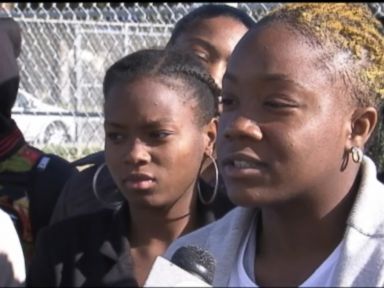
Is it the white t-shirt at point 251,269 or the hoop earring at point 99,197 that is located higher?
the white t-shirt at point 251,269

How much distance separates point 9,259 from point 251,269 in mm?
812

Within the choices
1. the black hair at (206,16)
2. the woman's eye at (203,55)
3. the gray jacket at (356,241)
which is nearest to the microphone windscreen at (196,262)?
the gray jacket at (356,241)

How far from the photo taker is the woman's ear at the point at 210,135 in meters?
3.00

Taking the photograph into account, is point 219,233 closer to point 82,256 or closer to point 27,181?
point 82,256

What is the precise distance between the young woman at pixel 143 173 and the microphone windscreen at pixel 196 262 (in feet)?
1.96

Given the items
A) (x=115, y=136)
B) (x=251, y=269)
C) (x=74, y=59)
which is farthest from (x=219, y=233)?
(x=74, y=59)

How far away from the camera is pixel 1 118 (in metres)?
3.74

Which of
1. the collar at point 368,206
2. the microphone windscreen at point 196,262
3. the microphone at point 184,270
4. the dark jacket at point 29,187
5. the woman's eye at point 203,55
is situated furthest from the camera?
the woman's eye at point 203,55

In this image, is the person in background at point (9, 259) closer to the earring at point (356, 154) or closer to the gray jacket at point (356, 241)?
the gray jacket at point (356, 241)

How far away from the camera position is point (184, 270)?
1858 mm

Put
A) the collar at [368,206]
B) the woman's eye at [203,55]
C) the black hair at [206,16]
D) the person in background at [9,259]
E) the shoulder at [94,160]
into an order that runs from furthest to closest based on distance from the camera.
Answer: the black hair at [206,16] → the woman's eye at [203,55] → the shoulder at [94,160] → the person in background at [9,259] → the collar at [368,206]

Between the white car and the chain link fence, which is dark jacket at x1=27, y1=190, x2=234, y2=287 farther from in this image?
the white car

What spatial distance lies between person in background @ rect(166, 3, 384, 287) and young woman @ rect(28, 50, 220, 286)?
0.57 meters

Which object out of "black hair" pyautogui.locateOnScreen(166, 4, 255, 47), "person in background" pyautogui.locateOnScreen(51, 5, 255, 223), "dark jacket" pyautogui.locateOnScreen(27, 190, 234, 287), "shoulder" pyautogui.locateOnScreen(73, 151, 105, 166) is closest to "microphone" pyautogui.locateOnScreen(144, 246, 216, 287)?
"dark jacket" pyautogui.locateOnScreen(27, 190, 234, 287)
